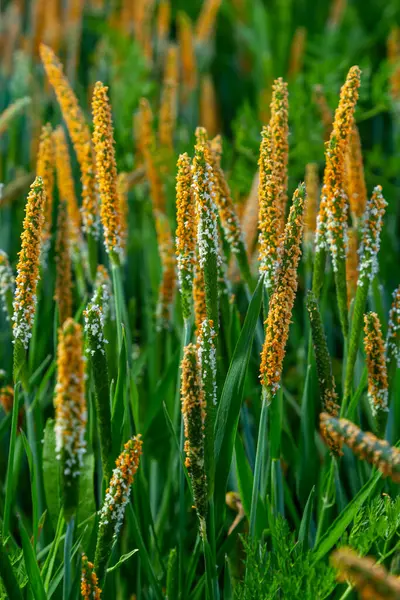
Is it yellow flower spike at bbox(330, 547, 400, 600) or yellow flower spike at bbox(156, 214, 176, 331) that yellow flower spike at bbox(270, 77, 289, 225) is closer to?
yellow flower spike at bbox(156, 214, 176, 331)

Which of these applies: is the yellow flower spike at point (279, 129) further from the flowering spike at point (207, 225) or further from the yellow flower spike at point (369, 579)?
the yellow flower spike at point (369, 579)

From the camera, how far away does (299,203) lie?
1.94 feet

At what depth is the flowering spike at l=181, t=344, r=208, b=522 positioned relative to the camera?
1.79 ft

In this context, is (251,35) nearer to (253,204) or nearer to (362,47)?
(362,47)

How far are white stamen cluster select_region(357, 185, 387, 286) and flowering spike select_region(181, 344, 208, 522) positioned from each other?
0.21 metres

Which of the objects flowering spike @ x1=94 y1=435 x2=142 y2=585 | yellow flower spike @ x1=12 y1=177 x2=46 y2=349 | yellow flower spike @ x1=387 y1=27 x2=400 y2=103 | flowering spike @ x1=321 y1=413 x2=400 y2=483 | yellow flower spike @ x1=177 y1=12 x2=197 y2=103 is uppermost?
yellow flower spike @ x1=177 y1=12 x2=197 y2=103

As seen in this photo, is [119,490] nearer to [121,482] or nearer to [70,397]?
[121,482]

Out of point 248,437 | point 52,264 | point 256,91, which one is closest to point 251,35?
point 256,91

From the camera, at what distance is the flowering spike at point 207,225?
589mm

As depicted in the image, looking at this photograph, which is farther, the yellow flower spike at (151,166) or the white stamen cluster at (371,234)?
the yellow flower spike at (151,166)

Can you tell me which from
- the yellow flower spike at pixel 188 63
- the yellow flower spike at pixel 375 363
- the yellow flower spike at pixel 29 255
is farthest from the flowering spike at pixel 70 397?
the yellow flower spike at pixel 188 63

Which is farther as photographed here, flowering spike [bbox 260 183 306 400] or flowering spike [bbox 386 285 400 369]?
flowering spike [bbox 386 285 400 369]

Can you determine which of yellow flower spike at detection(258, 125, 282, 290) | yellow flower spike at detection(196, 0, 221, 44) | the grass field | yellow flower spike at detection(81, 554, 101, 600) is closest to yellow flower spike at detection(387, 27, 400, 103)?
the grass field

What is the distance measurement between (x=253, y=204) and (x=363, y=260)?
0.33m
